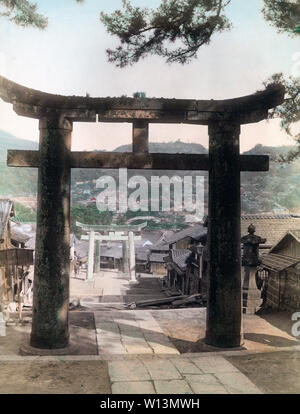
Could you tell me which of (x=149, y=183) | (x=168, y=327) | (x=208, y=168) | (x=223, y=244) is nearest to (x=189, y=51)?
(x=208, y=168)

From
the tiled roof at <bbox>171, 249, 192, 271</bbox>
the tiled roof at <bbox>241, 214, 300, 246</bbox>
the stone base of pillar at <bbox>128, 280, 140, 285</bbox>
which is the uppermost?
the tiled roof at <bbox>241, 214, 300, 246</bbox>

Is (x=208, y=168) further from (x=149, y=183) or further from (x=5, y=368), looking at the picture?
(x=149, y=183)

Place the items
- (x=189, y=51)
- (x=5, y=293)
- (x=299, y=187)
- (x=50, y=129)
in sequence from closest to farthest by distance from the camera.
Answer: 1. (x=50, y=129)
2. (x=189, y=51)
3. (x=5, y=293)
4. (x=299, y=187)

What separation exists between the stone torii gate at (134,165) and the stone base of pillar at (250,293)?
11.0 ft

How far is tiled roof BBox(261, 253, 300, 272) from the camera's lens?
1122cm

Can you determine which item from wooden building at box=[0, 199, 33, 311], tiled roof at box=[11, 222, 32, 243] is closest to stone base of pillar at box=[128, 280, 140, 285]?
tiled roof at box=[11, 222, 32, 243]

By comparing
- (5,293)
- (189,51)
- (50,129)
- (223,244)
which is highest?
(189,51)

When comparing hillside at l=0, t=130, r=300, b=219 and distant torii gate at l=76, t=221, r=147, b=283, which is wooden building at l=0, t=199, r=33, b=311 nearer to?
distant torii gate at l=76, t=221, r=147, b=283

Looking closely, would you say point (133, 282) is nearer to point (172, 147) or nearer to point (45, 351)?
point (45, 351)

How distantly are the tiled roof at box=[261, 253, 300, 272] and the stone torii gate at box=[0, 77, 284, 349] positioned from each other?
14.6 feet

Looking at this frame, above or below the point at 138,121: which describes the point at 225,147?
below
